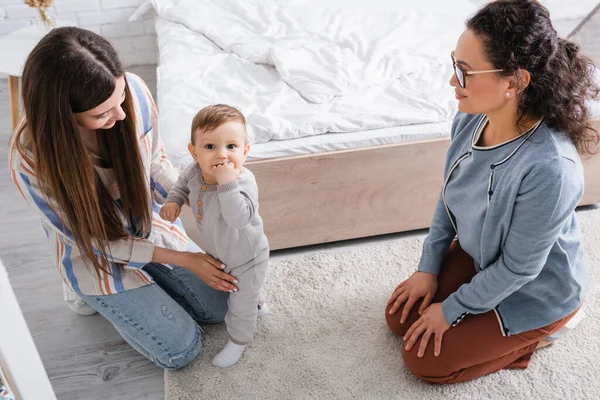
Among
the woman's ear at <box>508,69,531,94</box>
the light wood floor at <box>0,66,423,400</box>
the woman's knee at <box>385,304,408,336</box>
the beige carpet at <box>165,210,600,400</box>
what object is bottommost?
the light wood floor at <box>0,66,423,400</box>

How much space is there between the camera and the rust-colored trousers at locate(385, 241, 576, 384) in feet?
4.30

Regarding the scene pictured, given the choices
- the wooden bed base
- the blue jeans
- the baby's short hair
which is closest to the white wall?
the wooden bed base

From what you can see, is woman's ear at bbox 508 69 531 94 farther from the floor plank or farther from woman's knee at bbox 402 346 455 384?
the floor plank

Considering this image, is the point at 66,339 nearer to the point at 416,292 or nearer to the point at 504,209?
the point at 416,292

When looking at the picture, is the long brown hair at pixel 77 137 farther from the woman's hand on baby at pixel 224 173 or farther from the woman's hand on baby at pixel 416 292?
the woman's hand on baby at pixel 416 292

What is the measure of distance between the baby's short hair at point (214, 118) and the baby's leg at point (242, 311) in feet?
1.14

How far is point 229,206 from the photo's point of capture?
1152 millimetres

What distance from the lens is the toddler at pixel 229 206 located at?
3.78 ft

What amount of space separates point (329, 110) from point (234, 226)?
0.65 metres

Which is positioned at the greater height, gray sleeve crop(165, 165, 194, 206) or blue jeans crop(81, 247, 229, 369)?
gray sleeve crop(165, 165, 194, 206)

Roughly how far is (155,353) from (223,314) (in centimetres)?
23

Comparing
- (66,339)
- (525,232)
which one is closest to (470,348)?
(525,232)

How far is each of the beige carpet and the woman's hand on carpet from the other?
0.13 meters

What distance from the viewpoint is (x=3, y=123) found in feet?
8.00
